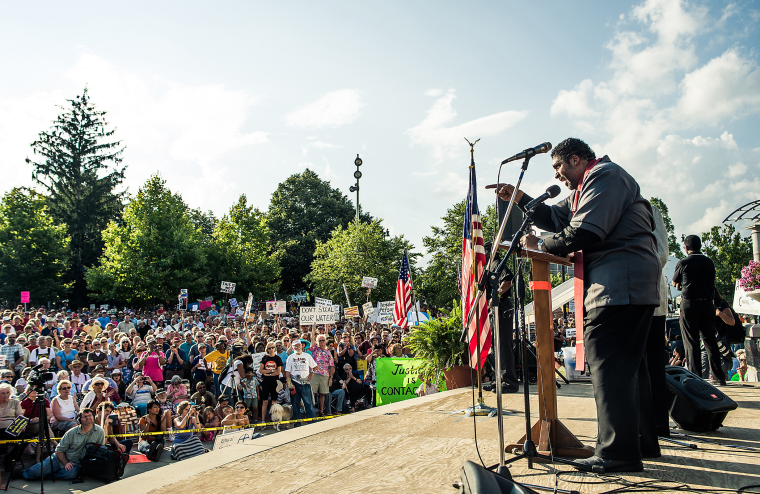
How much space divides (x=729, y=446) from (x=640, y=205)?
175 centimetres

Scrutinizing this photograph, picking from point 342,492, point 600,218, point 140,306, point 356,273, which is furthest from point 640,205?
point 140,306

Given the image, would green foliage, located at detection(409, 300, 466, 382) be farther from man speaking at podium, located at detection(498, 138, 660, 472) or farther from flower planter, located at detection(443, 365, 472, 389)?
man speaking at podium, located at detection(498, 138, 660, 472)

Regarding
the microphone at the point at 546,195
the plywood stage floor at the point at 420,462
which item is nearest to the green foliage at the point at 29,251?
the plywood stage floor at the point at 420,462

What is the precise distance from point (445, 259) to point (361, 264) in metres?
6.67

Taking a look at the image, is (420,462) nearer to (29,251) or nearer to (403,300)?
(403,300)

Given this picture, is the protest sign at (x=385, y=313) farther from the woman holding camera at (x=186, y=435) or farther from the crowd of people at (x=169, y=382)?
the woman holding camera at (x=186, y=435)

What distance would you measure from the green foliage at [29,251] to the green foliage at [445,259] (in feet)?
95.0

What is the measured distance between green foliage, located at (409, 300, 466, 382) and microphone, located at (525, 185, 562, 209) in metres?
4.57

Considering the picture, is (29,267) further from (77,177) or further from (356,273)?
(356,273)

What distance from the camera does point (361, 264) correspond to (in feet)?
132

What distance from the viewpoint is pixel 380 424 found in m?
4.65

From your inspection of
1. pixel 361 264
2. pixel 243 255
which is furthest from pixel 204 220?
pixel 361 264

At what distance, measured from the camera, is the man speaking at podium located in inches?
111

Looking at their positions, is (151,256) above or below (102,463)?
above
